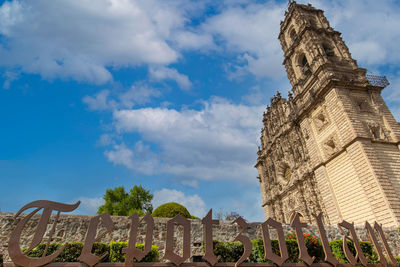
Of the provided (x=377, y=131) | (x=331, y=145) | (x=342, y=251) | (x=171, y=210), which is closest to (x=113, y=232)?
(x=171, y=210)

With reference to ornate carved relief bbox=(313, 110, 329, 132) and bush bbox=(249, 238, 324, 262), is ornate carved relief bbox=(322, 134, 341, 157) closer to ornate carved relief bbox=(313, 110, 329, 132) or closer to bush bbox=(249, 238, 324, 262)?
ornate carved relief bbox=(313, 110, 329, 132)

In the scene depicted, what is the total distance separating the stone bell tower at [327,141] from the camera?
54.2 ft

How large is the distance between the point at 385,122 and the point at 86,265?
2363 cm

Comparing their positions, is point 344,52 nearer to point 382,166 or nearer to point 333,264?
point 382,166

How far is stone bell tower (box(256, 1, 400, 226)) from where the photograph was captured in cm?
1652

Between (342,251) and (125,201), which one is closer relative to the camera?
(342,251)

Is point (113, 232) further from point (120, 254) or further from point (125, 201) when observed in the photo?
point (125, 201)

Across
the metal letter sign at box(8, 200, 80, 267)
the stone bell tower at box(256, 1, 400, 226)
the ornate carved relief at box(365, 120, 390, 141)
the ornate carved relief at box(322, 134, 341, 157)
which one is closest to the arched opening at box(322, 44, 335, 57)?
the stone bell tower at box(256, 1, 400, 226)

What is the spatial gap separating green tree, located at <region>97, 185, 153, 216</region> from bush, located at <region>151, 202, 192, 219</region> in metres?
15.6

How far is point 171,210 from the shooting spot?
49.7 ft

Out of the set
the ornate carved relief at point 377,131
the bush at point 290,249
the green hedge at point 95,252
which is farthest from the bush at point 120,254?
the ornate carved relief at point 377,131

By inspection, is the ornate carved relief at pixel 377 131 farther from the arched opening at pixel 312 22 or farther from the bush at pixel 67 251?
the bush at pixel 67 251

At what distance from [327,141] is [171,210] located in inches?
603

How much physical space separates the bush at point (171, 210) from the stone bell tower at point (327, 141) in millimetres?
12274
